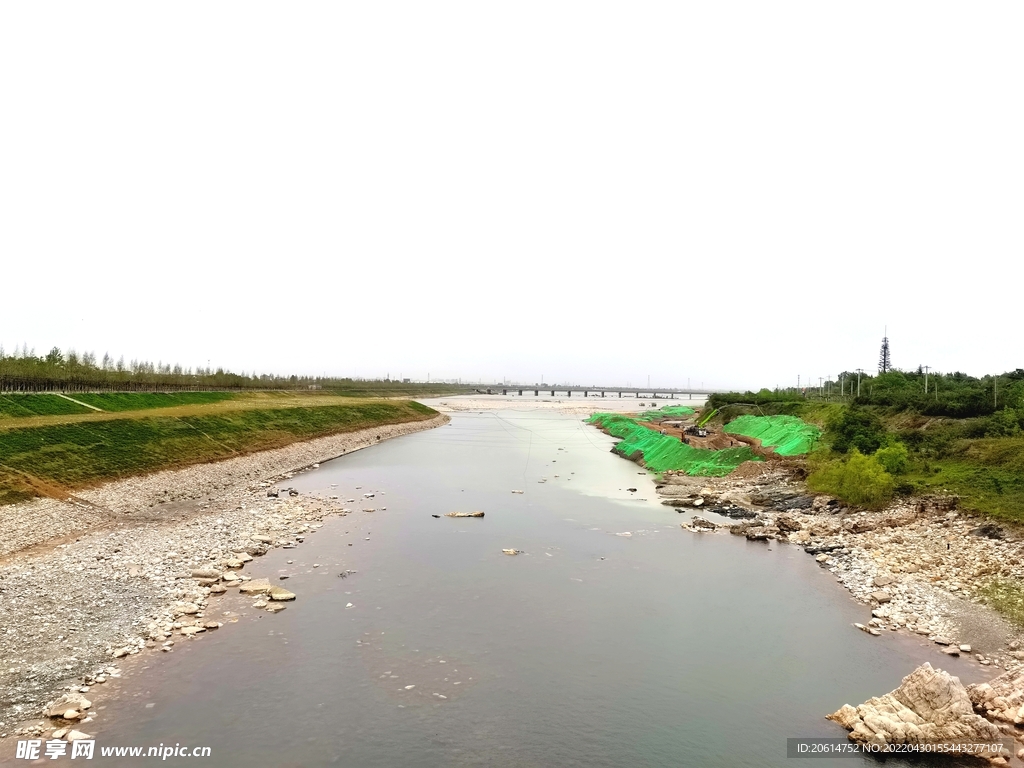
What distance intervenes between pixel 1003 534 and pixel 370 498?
28.0 m

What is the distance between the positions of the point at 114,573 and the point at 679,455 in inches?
1414

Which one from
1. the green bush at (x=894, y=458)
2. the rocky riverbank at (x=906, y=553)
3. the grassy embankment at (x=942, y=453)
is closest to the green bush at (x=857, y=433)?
the grassy embankment at (x=942, y=453)

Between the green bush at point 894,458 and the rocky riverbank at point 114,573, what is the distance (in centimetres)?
2679

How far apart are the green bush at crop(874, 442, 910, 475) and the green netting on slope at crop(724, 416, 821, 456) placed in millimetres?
8019

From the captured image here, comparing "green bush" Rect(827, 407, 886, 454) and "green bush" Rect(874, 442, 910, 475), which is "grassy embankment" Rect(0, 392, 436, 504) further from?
"green bush" Rect(827, 407, 886, 454)

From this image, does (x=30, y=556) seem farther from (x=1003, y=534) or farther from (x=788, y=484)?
(x=788, y=484)

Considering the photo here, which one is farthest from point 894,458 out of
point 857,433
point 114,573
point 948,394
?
point 114,573

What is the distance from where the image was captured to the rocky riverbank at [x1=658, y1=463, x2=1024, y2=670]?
14.1 meters

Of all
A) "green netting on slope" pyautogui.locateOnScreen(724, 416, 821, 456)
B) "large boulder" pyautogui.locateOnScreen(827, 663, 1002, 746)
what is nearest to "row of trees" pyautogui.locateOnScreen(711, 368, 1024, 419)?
"green netting on slope" pyautogui.locateOnScreen(724, 416, 821, 456)

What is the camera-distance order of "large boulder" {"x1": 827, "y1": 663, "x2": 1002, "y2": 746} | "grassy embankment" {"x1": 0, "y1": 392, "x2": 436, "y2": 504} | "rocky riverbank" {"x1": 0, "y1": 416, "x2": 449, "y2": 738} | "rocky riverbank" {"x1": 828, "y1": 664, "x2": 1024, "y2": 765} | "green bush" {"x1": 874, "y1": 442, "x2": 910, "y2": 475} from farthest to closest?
"green bush" {"x1": 874, "y1": 442, "x2": 910, "y2": 475} → "grassy embankment" {"x1": 0, "y1": 392, "x2": 436, "y2": 504} → "rocky riverbank" {"x1": 0, "y1": 416, "x2": 449, "y2": 738} → "large boulder" {"x1": 827, "y1": 663, "x2": 1002, "y2": 746} → "rocky riverbank" {"x1": 828, "y1": 664, "x2": 1024, "y2": 765}

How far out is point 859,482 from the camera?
2520 centimetres

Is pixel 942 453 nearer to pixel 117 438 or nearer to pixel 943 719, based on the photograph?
pixel 943 719

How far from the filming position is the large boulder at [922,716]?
32.3 ft

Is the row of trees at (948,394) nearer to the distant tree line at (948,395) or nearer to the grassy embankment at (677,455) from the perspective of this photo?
the distant tree line at (948,395)
